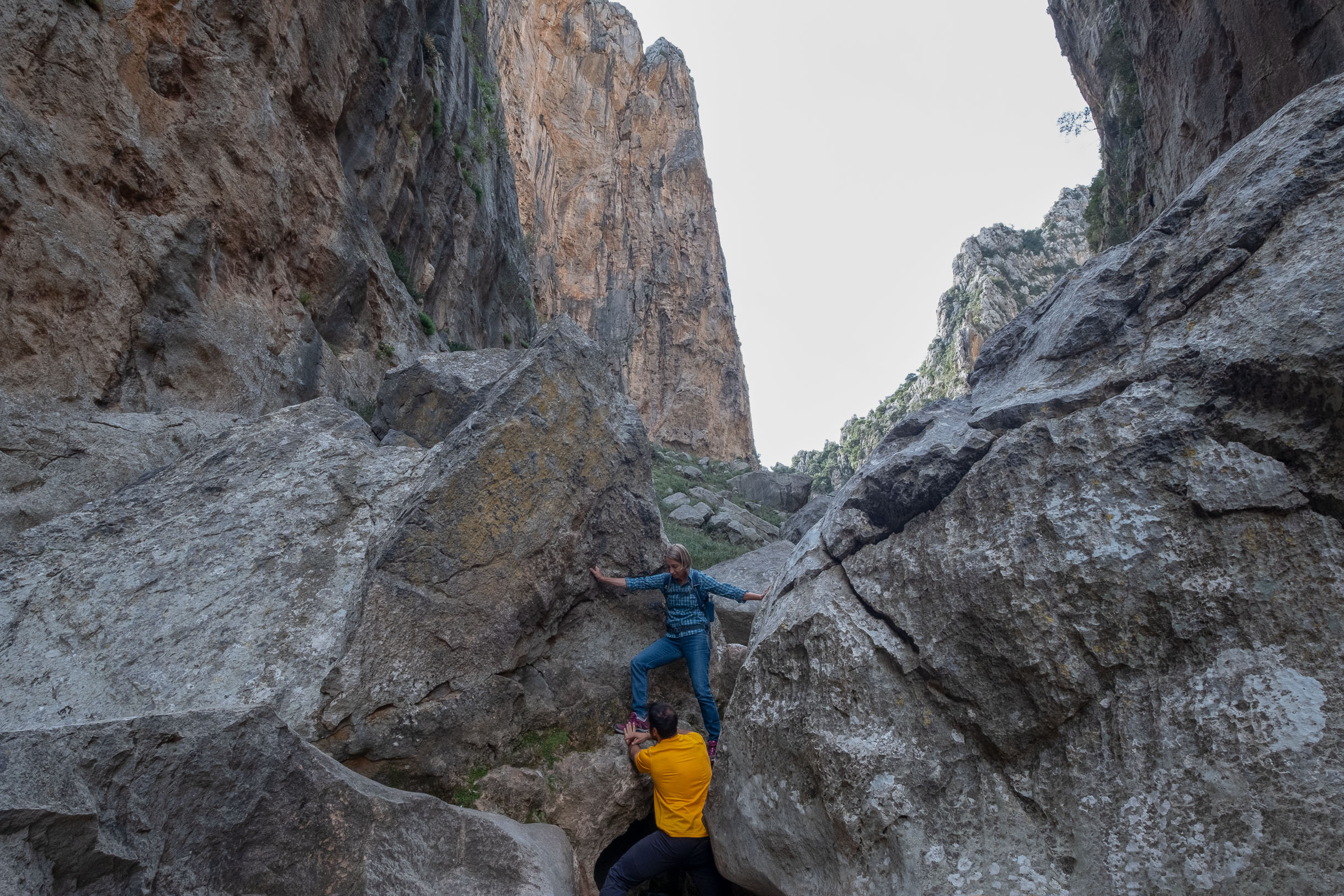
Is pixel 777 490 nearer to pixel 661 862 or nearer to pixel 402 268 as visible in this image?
pixel 402 268

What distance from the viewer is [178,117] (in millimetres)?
8008

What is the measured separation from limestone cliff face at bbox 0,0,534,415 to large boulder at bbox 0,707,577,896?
4852 millimetres

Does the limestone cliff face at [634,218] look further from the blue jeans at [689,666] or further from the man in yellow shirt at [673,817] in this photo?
the man in yellow shirt at [673,817]

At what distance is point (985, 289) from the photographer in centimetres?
5112

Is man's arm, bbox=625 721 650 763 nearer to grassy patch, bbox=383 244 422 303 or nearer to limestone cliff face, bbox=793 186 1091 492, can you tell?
grassy patch, bbox=383 244 422 303

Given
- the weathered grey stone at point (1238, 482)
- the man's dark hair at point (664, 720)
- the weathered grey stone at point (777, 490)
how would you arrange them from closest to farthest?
the weathered grey stone at point (1238, 482) < the man's dark hair at point (664, 720) < the weathered grey stone at point (777, 490)

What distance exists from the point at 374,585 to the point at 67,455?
11.0 ft

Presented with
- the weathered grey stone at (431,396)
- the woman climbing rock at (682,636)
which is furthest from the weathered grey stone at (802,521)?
the woman climbing rock at (682,636)

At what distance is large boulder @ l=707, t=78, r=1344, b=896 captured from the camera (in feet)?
9.64

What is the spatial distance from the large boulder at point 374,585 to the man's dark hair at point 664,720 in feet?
2.75

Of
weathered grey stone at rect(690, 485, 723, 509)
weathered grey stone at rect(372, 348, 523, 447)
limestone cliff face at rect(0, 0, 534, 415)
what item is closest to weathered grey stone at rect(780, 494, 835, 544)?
weathered grey stone at rect(690, 485, 723, 509)

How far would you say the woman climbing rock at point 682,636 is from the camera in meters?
5.25

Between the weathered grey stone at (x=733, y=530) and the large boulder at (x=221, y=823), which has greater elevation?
the weathered grey stone at (x=733, y=530)

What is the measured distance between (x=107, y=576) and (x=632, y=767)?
3.83 m
